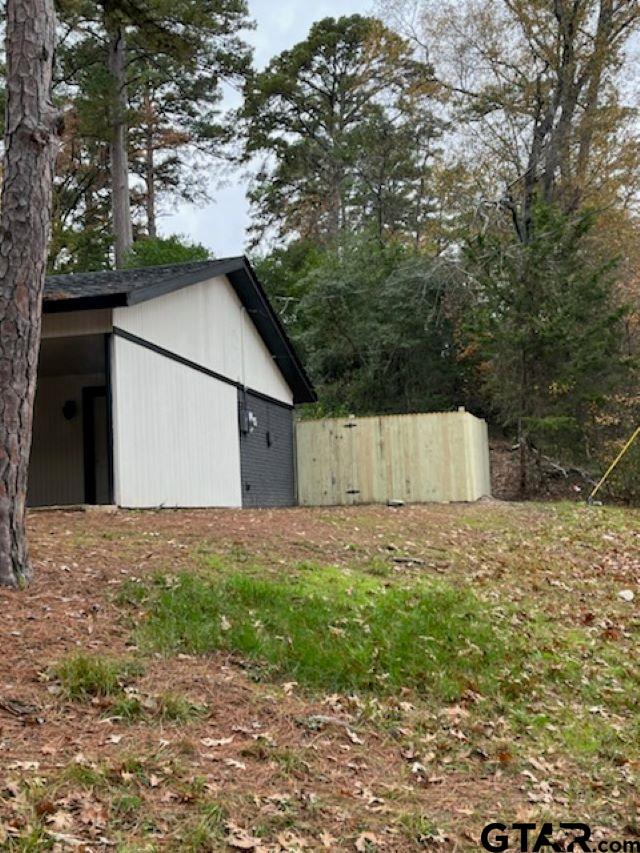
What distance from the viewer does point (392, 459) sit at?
15875 millimetres

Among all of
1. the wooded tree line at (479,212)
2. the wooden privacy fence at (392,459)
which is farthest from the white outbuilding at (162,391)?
the wooded tree line at (479,212)

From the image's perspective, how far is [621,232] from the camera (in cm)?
1989

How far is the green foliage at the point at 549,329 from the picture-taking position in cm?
1639

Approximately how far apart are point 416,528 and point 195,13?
11.5m

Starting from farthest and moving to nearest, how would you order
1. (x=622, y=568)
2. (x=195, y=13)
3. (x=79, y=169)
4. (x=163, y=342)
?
(x=79, y=169)
(x=195, y=13)
(x=163, y=342)
(x=622, y=568)

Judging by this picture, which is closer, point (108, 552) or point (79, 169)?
point (108, 552)

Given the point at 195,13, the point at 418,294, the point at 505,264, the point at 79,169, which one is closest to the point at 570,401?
the point at 505,264

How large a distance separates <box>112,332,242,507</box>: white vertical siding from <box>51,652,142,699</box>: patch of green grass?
5.17m

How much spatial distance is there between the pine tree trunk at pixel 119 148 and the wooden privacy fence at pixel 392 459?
8455 mm

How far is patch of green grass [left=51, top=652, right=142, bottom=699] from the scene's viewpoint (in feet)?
12.2

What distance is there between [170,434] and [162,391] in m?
0.59

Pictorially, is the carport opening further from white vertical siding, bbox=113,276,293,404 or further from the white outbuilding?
white vertical siding, bbox=113,276,293,404

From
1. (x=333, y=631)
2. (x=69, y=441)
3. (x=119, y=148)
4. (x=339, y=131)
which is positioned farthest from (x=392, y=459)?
(x=339, y=131)

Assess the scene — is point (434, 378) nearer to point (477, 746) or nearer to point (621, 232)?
point (621, 232)
